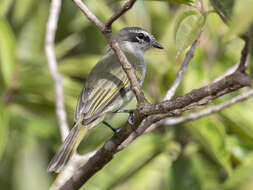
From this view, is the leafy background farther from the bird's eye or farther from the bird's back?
the bird's back

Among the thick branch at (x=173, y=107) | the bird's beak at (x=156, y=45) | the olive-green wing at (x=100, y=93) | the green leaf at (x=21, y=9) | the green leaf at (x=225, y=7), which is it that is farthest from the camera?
the green leaf at (x=21, y=9)

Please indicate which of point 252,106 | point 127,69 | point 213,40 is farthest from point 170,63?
point 127,69

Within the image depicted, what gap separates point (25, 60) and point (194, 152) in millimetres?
1667

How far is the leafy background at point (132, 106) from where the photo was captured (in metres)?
2.95

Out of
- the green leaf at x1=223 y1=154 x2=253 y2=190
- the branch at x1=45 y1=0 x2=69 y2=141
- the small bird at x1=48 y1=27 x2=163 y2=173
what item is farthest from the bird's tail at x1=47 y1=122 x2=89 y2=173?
the green leaf at x1=223 y1=154 x2=253 y2=190

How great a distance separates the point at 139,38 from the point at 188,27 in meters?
2.24

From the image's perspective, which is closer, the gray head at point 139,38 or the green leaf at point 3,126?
the green leaf at point 3,126

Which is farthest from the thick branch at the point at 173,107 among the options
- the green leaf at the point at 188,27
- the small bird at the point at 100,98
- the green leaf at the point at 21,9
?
the green leaf at the point at 21,9

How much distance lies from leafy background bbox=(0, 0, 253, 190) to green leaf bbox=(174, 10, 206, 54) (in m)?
1.00

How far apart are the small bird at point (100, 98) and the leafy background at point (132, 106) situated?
1.02 ft

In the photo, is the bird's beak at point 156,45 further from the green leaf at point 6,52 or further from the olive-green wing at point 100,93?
the green leaf at point 6,52

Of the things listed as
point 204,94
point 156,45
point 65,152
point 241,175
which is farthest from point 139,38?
point 204,94

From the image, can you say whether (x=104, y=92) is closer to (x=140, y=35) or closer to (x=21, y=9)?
(x=140, y=35)

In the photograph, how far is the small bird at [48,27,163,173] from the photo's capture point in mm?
2396
